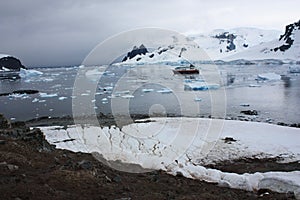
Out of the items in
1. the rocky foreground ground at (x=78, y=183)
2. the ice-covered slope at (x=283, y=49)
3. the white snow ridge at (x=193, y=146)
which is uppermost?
the ice-covered slope at (x=283, y=49)

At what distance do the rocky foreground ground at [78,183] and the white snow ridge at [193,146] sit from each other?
0.65 metres

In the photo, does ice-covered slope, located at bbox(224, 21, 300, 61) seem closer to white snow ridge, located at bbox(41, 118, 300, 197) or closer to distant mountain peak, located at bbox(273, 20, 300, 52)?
distant mountain peak, located at bbox(273, 20, 300, 52)

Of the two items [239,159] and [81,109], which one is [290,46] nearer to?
[81,109]

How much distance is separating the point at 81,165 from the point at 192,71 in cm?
5687

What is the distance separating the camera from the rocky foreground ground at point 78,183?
17.5 ft

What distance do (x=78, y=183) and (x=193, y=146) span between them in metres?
7.79

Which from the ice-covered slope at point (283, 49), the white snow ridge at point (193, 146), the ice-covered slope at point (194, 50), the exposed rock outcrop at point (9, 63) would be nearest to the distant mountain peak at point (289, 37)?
the ice-covered slope at point (283, 49)

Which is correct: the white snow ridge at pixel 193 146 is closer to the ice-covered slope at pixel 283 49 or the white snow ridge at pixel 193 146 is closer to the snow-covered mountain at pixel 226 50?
the snow-covered mountain at pixel 226 50

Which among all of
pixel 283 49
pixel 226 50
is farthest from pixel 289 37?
pixel 226 50

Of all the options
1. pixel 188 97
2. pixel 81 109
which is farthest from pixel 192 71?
pixel 81 109

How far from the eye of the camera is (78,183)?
5.78 metres

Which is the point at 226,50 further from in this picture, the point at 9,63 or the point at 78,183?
the point at 78,183

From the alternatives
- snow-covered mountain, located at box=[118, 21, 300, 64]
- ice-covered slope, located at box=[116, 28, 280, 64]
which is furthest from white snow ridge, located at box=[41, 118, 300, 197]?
ice-covered slope, located at box=[116, 28, 280, 64]

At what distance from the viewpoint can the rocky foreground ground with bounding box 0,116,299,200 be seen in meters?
5.32
